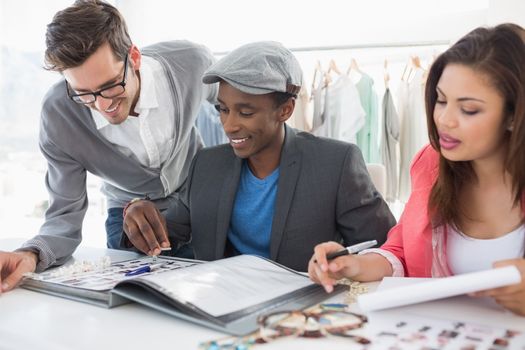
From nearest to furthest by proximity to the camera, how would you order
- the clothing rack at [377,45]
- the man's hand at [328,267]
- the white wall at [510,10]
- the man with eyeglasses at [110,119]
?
1. the man's hand at [328,267]
2. the man with eyeglasses at [110,119]
3. the white wall at [510,10]
4. the clothing rack at [377,45]

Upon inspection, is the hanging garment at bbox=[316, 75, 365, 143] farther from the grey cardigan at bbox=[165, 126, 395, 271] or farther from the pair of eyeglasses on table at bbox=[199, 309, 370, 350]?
the pair of eyeglasses on table at bbox=[199, 309, 370, 350]

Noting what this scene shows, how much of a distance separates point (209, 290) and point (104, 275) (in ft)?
1.00

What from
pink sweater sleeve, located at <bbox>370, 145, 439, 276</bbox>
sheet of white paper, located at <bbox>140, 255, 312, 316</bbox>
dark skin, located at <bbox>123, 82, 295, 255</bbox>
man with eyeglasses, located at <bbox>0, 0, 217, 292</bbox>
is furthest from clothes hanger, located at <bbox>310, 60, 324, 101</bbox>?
sheet of white paper, located at <bbox>140, 255, 312, 316</bbox>

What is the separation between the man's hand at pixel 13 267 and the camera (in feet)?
3.42

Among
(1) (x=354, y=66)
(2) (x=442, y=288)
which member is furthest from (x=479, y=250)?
(1) (x=354, y=66)

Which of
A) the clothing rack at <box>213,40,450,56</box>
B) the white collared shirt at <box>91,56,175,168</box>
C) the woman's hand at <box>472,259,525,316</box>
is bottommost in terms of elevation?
the woman's hand at <box>472,259,525,316</box>

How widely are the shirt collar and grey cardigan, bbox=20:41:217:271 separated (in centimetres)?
2

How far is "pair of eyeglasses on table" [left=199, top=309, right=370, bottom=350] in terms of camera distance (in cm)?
69

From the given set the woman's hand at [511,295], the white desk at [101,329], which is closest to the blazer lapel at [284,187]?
the white desk at [101,329]

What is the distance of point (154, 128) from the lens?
1606 millimetres

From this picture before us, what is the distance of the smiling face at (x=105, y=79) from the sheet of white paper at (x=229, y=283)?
0.61 m

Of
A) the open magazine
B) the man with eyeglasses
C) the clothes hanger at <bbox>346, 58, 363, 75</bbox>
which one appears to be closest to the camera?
the open magazine

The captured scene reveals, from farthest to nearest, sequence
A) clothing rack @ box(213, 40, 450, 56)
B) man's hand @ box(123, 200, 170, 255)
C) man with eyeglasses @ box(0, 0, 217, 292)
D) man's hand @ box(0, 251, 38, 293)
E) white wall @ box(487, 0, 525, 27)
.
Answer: clothing rack @ box(213, 40, 450, 56), white wall @ box(487, 0, 525, 27), man with eyeglasses @ box(0, 0, 217, 292), man's hand @ box(123, 200, 170, 255), man's hand @ box(0, 251, 38, 293)

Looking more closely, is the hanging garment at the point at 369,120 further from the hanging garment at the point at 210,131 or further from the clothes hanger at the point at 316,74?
the hanging garment at the point at 210,131
